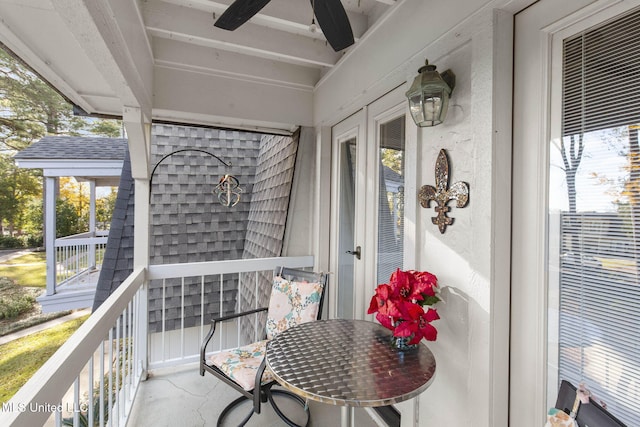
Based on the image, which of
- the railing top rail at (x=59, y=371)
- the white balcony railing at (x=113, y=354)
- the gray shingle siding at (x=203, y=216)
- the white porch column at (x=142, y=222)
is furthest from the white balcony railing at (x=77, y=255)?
the railing top rail at (x=59, y=371)

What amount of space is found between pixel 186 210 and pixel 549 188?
14.2 feet

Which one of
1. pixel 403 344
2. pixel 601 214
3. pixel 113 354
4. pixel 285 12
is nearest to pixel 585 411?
pixel 601 214

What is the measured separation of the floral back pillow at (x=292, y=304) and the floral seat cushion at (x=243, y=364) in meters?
0.24

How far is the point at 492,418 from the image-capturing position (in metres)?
1.26

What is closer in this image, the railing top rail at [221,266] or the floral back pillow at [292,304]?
the floral back pillow at [292,304]

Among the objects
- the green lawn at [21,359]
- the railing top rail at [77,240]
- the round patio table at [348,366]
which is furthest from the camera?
the railing top rail at [77,240]

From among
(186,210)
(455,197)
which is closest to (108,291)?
(186,210)

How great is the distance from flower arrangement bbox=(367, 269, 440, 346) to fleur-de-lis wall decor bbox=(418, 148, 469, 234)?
30 cm

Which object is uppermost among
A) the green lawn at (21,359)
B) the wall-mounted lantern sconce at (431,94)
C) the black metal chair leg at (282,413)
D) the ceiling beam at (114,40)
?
the ceiling beam at (114,40)

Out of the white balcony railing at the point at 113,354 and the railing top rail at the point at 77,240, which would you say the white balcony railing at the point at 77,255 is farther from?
the white balcony railing at the point at 113,354

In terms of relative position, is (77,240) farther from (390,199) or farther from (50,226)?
(390,199)

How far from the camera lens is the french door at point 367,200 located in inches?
84.1

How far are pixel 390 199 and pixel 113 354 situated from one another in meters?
2.49

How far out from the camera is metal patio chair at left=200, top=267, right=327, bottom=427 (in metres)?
1.88
